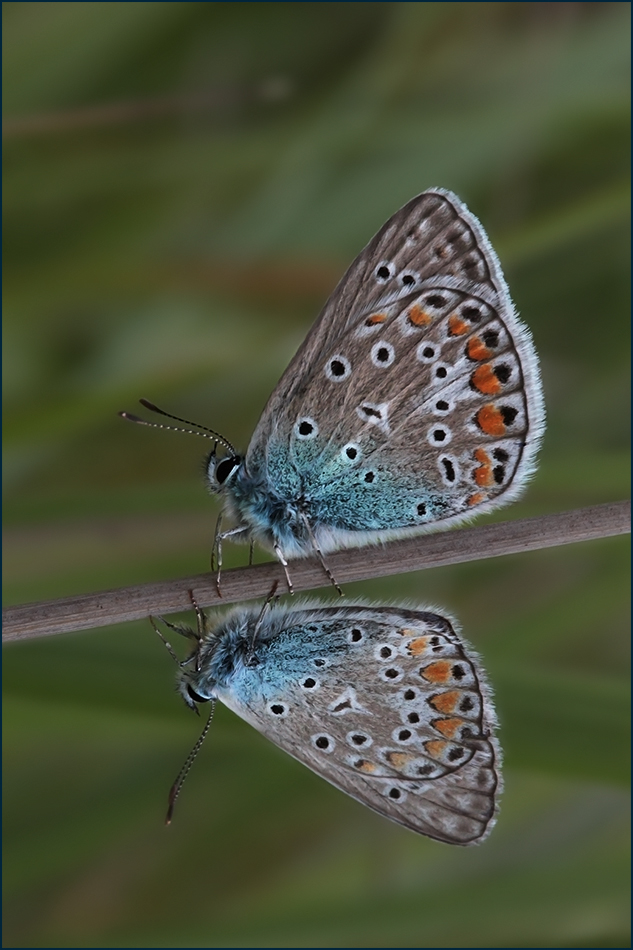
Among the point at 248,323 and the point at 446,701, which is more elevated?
the point at 248,323

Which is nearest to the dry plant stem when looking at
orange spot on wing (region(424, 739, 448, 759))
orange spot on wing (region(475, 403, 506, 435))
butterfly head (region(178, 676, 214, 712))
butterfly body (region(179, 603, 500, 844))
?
butterfly body (region(179, 603, 500, 844))

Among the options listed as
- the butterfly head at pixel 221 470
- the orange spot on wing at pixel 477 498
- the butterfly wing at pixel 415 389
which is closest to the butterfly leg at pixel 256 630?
the butterfly wing at pixel 415 389

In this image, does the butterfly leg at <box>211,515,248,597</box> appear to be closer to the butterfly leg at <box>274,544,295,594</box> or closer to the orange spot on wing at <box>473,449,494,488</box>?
the butterfly leg at <box>274,544,295,594</box>

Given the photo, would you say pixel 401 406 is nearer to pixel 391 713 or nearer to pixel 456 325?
pixel 456 325

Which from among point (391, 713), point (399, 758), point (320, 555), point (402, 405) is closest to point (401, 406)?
point (402, 405)

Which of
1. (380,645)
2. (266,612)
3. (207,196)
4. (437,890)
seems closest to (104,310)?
(207,196)

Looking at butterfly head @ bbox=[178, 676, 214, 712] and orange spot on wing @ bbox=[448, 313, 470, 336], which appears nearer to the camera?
orange spot on wing @ bbox=[448, 313, 470, 336]

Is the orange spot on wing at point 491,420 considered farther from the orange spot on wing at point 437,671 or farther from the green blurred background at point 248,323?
the green blurred background at point 248,323
